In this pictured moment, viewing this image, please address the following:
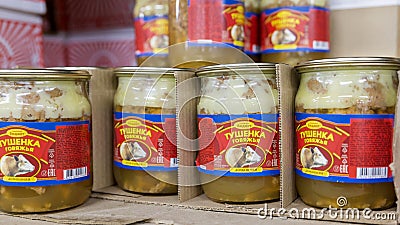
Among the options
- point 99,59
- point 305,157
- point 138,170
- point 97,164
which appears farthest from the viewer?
point 99,59

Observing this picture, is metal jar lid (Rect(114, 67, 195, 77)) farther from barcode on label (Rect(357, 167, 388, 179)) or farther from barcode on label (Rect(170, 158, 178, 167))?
barcode on label (Rect(357, 167, 388, 179))

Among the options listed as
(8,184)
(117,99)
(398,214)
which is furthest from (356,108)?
(8,184)

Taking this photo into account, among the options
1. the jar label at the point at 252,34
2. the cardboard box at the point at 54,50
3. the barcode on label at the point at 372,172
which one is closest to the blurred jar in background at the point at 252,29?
the jar label at the point at 252,34

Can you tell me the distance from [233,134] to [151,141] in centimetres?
19

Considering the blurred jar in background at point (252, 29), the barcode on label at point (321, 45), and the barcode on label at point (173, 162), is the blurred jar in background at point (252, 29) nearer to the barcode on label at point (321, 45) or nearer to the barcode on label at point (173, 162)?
the barcode on label at point (321, 45)

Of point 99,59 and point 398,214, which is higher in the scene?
point 99,59

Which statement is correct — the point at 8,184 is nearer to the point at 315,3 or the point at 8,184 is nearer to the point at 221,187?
the point at 221,187

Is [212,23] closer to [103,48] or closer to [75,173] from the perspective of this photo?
[75,173]

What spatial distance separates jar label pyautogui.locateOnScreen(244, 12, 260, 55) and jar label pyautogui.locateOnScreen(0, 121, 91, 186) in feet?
1.60

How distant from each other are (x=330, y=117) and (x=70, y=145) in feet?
1.68

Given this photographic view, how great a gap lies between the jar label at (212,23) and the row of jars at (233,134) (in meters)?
0.10

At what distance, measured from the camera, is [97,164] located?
3.95ft

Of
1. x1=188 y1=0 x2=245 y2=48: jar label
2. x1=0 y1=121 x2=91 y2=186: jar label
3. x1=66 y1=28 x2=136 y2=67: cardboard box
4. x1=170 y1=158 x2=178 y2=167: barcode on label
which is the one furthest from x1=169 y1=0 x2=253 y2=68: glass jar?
x1=66 y1=28 x2=136 y2=67: cardboard box

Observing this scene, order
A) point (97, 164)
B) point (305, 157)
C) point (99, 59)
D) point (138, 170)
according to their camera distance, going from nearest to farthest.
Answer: point (305, 157), point (138, 170), point (97, 164), point (99, 59)
